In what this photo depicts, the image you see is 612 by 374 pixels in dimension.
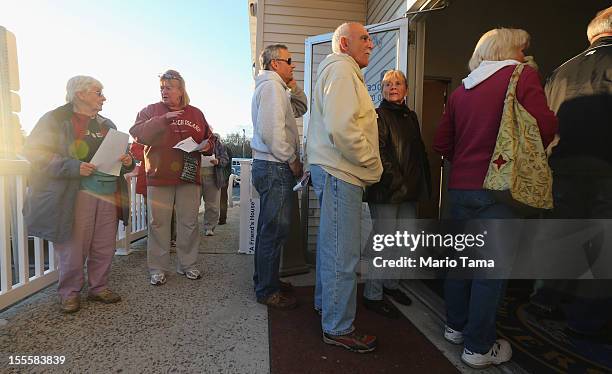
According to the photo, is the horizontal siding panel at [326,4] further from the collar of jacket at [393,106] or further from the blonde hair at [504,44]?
the blonde hair at [504,44]

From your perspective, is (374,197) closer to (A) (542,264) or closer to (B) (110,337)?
(A) (542,264)

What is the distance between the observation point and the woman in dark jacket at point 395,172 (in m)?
2.44

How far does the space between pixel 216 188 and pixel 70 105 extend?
3.00m

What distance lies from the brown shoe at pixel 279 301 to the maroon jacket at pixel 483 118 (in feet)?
4.52

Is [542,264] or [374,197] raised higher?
[374,197]

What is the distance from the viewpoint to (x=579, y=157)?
217cm

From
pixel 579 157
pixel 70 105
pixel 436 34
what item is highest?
pixel 436 34

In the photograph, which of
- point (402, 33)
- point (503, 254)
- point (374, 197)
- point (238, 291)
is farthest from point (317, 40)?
point (503, 254)

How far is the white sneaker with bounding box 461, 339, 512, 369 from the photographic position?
184 centimetres

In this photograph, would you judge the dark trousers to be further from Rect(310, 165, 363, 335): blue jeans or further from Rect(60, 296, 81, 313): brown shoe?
Rect(310, 165, 363, 335): blue jeans

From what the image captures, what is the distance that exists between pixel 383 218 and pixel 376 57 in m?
2.12

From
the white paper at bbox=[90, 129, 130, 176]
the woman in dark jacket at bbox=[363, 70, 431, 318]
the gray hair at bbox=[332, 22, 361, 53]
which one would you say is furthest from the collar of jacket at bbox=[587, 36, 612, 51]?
the white paper at bbox=[90, 129, 130, 176]

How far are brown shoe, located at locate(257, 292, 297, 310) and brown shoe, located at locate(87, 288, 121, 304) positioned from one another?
108 centimetres

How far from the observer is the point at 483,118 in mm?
1810
